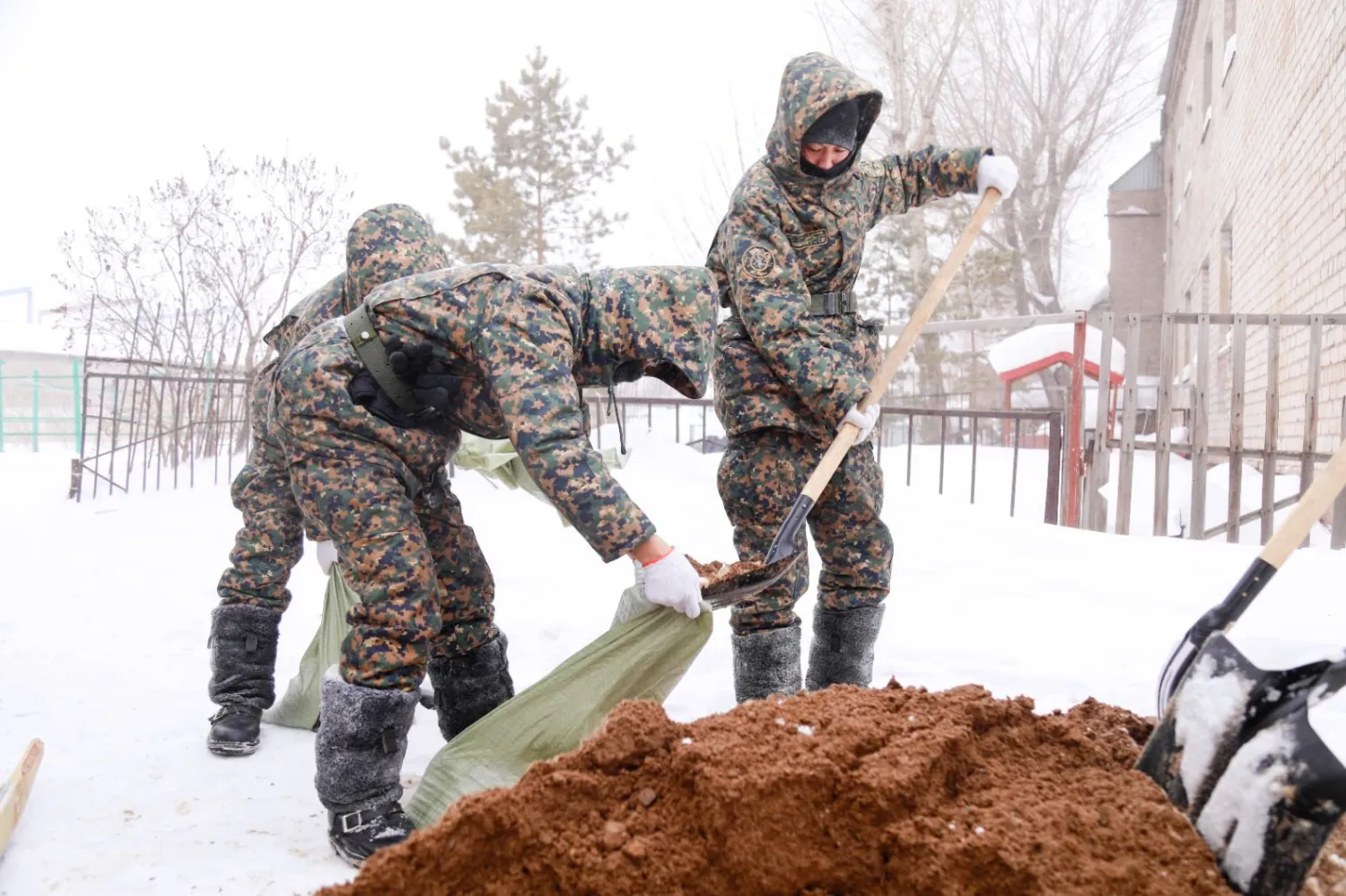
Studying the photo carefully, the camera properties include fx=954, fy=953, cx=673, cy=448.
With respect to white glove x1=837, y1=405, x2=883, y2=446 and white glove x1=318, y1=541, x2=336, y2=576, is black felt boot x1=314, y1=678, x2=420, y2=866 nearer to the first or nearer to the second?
white glove x1=318, y1=541, x2=336, y2=576

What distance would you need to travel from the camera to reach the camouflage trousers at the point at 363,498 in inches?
83.4

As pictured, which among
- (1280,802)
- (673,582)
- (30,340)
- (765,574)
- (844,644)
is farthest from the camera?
(30,340)

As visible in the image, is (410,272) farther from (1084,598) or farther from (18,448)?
(18,448)

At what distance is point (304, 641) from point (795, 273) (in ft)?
9.17

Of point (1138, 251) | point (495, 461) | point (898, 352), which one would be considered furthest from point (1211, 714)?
point (1138, 251)

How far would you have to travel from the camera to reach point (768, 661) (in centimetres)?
269

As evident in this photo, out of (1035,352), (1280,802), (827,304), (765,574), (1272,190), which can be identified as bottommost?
(1280,802)

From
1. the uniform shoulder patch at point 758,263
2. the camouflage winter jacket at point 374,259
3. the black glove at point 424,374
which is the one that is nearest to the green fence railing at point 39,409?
the camouflage winter jacket at point 374,259

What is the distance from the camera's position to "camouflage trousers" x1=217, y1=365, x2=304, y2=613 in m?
2.98

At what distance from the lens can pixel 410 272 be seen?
2949 mm

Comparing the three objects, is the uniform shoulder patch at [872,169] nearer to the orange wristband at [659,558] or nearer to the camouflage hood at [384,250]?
the camouflage hood at [384,250]

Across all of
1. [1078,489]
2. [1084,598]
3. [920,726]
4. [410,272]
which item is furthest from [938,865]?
[1078,489]

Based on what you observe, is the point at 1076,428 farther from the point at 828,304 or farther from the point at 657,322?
the point at 657,322

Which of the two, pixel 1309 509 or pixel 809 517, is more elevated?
pixel 1309 509
